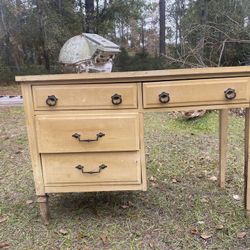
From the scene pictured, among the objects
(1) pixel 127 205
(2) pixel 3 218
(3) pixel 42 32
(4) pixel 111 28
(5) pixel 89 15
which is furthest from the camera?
(4) pixel 111 28

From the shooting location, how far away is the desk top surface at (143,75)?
1.60 meters

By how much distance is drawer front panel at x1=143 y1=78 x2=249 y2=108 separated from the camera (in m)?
1.63

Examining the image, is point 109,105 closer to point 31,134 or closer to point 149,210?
point 31,134

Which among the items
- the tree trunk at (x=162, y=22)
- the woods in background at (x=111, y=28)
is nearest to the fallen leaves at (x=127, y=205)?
the woods in background at (x=111, y=28)

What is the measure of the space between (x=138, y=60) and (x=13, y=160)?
29.8 feet

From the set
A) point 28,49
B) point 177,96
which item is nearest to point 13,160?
point 177,96

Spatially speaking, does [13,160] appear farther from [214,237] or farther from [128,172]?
[214,237]

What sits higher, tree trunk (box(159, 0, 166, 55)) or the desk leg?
tree trunk (box(159, 0, 166, 55))

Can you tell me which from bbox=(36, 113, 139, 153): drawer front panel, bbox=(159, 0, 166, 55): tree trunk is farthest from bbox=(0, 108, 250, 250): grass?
bbox=(159, 0, 166, 55): tree trunk

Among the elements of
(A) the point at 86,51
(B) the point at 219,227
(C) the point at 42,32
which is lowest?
(B) the point at 219,227

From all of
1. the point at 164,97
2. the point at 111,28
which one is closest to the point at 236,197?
the point at 164,97

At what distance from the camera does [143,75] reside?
5.26 ft

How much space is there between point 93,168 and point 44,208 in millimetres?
396

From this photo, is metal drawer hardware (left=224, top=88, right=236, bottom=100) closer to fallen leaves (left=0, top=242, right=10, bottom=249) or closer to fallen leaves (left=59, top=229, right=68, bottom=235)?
fallen leaves (left=59, top=229, right=68, bottom=235)
